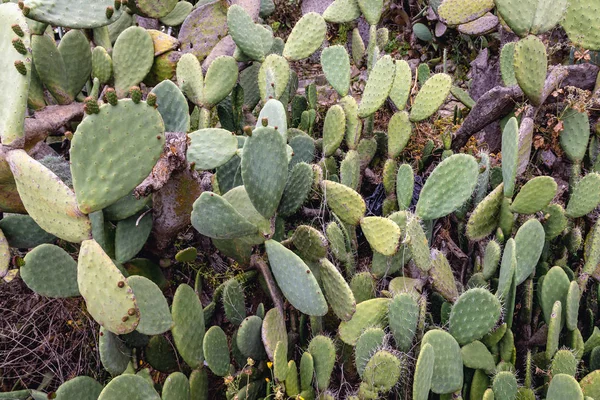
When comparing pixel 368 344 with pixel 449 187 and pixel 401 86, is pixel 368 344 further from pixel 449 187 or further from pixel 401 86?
pixel 401 86

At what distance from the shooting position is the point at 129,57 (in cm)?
228

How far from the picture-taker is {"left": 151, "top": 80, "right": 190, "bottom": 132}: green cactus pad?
6.40 feet

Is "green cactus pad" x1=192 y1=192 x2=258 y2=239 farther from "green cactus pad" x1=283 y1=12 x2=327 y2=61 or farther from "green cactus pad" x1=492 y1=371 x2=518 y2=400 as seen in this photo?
"green cactus pad" x1=283 y1=12 x2=327 y2=61

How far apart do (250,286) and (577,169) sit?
1.46m

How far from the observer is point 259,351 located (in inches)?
70.6

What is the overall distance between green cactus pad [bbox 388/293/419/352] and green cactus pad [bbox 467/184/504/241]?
0.50m

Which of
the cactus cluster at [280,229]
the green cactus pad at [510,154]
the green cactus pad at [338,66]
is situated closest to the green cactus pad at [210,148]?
the cactus cluster at [280,229]

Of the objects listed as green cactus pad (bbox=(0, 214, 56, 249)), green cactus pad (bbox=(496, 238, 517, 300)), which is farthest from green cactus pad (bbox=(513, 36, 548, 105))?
green cactus pad (bbox=(0, 214, 56, 249))

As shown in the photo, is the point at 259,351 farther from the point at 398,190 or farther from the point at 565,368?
the point at 565,368

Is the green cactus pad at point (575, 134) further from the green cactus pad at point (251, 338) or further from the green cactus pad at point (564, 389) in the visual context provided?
the green cactus pad at point (251, 338)

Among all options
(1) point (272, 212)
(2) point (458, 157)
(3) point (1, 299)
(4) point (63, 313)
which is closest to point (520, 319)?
(2) point (458, 157)

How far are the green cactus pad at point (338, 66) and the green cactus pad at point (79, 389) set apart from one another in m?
1.57

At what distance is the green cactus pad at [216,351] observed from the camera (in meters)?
1.65

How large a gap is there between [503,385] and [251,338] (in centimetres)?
79
